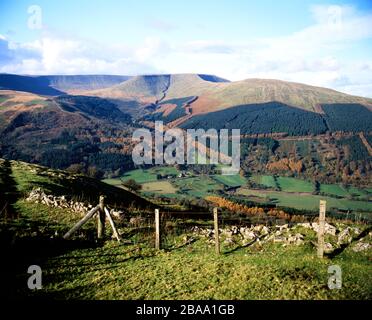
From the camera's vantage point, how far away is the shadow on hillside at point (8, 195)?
77.1 ft

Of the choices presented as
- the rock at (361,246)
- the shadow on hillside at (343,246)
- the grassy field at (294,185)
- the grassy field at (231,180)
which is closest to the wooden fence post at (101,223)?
the shadow on hillside at (343,246)

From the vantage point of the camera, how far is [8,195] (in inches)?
1110

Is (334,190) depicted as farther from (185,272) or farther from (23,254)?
(23,254)

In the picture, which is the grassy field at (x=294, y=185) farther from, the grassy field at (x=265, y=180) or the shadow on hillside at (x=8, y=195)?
the shadow on hillside at (x=8, y=195)

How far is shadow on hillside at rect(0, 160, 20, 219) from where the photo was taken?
23.5 meters

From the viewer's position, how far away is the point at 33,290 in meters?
14.1

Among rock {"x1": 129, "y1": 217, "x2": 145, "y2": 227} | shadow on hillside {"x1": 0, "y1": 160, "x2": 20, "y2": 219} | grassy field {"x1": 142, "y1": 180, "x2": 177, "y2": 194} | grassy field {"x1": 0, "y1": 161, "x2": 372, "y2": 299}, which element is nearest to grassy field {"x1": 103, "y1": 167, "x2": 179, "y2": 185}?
grassy field {"x1": 142, "y1": 180, "x2": 177, "y2": 194}


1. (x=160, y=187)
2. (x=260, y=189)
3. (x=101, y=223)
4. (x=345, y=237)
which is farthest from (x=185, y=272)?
(x=260, y=189)

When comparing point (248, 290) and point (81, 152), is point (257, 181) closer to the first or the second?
point (81, 152)

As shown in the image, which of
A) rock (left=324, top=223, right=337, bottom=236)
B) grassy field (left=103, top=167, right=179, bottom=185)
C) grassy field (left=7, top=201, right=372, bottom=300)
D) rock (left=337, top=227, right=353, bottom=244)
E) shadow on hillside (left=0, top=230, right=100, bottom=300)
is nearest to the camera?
grassy field (left=7, top=201, right=372, bottom=300)

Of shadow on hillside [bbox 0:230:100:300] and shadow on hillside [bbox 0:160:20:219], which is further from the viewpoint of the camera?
shadow on hillside [bbox 0:160:20:219]

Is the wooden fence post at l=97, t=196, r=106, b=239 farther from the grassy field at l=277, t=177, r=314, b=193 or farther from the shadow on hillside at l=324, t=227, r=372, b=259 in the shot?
the grassy field at l=277, t=177, r=314, b=193
